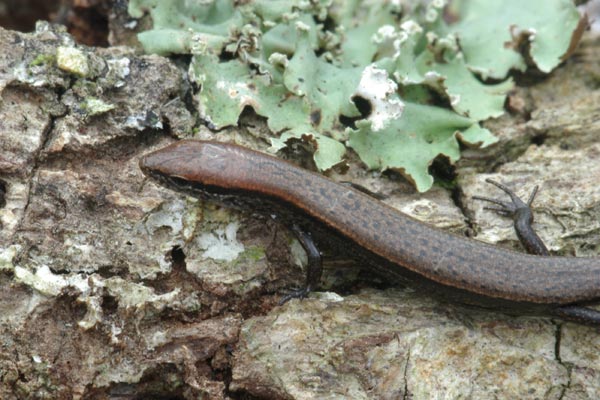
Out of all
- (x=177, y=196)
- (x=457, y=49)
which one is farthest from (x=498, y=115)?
(x=177, y=196)

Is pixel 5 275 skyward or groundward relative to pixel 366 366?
groundward

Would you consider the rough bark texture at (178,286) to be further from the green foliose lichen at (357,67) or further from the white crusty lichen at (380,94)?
the white crusty lichen at (380,94)

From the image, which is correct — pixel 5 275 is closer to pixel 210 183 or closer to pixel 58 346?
pixel 58 346

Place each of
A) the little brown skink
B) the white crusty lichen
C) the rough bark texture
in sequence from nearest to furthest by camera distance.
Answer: the rough bark texture
the little brown skink
the white crusty lichen

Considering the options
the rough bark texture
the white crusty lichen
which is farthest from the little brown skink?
the white crusty lichen

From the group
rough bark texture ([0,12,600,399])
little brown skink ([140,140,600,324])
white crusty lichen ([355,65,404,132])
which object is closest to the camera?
rough bark texture ([0,12,600,399])

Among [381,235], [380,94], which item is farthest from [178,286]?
[380,94]

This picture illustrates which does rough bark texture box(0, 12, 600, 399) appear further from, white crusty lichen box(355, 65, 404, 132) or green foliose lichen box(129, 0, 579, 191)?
white crusty lichen box(355, 65, 404, 132)
